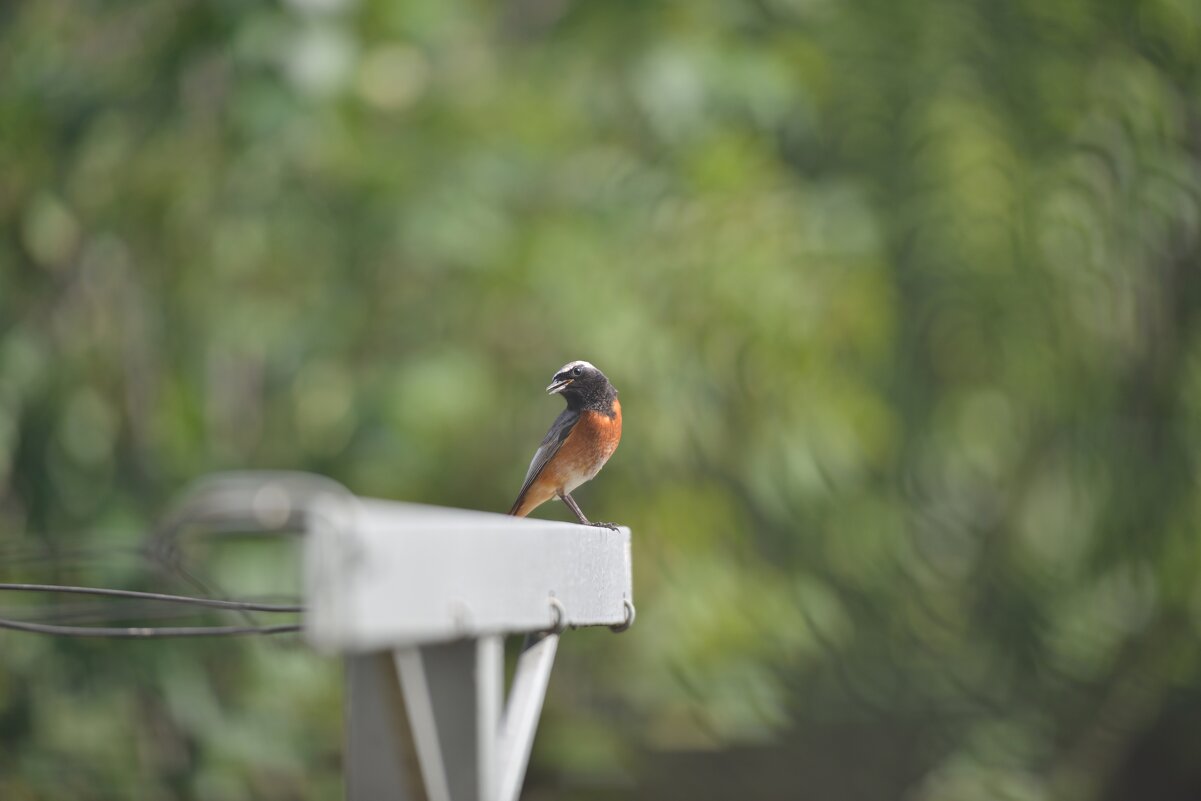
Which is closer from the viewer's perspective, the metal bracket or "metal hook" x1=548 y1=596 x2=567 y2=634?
the metal bracket

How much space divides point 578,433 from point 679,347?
413cm

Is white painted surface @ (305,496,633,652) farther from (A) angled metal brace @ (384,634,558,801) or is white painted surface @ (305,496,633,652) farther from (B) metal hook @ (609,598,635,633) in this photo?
(B) metal hook @ (609,598,635,633)

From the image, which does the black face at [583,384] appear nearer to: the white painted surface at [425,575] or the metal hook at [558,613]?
the white painted surface at [425,575]

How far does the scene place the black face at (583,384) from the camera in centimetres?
321

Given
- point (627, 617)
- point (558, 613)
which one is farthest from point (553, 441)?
point (558, 613)

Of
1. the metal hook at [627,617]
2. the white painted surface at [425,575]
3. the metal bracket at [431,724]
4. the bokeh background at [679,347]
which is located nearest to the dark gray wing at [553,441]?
the metal hook at [627,617]

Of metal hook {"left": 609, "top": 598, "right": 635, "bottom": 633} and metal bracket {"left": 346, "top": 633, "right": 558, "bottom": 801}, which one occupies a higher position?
metal hook {"left": 609, "top": 598, "right": 635, "bottom": 633}

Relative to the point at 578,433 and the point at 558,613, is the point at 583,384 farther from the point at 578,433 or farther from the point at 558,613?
the point at 558,613

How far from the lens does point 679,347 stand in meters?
7.29

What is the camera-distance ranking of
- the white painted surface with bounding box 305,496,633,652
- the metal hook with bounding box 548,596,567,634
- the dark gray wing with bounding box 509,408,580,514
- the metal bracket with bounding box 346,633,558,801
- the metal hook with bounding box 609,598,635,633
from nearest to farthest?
1. the white painted surface with bounding box 305,496,633,652
2. the metal bracket with bounding box 346,633,558,801
3. the metal hook with bounding box 548,596,567,634
4. the metal hook with bounding box 609,598,635,633
5. the dark gray wing with bounding box 509,408,580,514

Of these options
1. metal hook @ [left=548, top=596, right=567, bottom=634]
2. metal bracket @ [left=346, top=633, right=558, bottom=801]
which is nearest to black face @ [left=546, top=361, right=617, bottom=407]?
metal hook @ [left=548, top=596, right=567, bottom=634]

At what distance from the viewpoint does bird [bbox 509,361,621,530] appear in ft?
10.5

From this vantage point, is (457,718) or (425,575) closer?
(425,575)

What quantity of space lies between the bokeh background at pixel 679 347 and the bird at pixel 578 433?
244 centimetres
